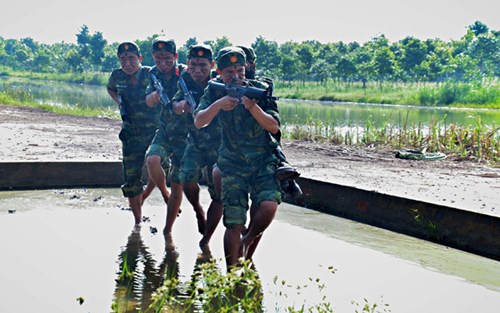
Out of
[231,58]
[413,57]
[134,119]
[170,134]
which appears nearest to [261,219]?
[231,58]

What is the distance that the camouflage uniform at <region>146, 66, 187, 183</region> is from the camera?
7070 millimetres

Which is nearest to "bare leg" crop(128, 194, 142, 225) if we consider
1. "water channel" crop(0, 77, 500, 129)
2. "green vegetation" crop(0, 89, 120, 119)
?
"water channel" crop(0, 77, 500, 129)

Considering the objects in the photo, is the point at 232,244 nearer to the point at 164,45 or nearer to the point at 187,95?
the point at 187,95

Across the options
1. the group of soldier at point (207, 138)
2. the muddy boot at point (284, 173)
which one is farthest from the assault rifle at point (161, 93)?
the muddy boot at point (284, 173)

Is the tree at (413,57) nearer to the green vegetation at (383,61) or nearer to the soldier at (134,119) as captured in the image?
the green vegetation at (383,61)

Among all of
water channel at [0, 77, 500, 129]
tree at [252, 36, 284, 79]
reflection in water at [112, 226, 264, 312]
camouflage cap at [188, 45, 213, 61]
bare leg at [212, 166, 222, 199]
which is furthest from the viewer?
tree at [252, 36, 284, 79]

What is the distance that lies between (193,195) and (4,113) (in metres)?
16.0

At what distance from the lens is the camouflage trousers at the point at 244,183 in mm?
5266

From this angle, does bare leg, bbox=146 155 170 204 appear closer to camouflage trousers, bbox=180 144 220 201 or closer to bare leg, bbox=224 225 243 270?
camouflage trousers, bbox=180 144 220 201

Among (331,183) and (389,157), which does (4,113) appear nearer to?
(389,157)

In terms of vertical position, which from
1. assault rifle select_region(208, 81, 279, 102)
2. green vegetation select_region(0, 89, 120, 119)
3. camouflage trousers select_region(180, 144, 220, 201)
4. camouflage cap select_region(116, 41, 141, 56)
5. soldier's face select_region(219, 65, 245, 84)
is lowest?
green vegetation select_region(0, 89, 120, 119)

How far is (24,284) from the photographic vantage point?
513 centimetres

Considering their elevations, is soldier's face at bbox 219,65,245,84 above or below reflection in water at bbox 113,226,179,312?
above

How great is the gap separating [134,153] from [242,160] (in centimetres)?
240
